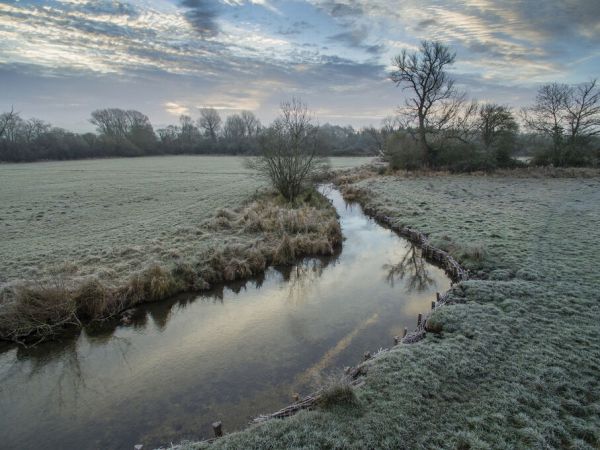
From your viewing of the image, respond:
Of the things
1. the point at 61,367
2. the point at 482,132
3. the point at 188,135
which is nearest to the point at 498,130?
the point at 482,132

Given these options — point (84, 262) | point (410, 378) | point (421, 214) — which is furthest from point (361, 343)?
point (421, 214)

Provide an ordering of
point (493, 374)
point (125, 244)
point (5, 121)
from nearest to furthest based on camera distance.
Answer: point (493, 374) < point (125, 244) < point (5, 121)

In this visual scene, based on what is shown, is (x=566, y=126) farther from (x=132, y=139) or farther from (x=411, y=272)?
(x=132, y=139)

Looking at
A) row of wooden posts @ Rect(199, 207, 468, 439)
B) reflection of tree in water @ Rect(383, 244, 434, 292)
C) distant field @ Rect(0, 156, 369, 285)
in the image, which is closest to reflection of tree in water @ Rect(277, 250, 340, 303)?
reflection of tree in water @ Rect(383, 244, 434, 292)

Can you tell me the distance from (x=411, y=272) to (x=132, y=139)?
3284 inches

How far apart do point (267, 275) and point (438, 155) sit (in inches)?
1321

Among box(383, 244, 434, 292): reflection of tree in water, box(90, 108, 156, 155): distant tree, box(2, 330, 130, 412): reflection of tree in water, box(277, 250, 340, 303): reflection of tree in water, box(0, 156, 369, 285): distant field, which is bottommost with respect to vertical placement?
box(2, 330, 130, 412): reflection of tree in water

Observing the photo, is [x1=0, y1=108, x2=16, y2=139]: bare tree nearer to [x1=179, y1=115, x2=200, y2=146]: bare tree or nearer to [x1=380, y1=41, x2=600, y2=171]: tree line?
[x1=179, y1=115, x2=200, y2=146]: bare tree

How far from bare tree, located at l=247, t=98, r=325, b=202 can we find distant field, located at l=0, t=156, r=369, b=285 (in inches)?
149

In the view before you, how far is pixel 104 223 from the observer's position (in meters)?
19.6

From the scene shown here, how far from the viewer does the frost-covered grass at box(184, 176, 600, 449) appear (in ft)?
16.9

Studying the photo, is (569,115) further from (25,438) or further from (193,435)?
(25,438)

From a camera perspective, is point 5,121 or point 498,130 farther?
point 5,121

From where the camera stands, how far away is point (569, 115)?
37938 mm
